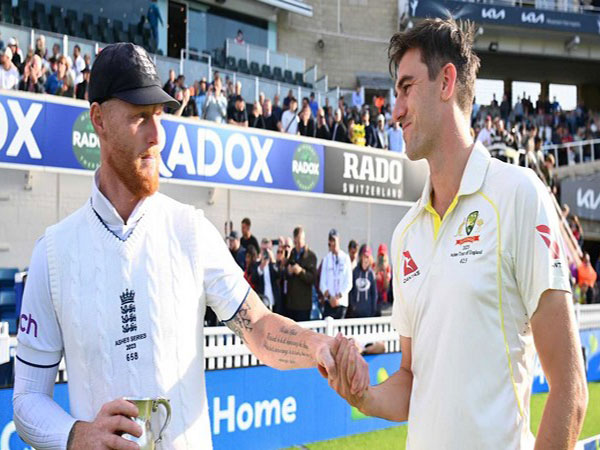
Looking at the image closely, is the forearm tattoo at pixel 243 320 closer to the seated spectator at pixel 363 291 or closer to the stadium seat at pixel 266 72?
the seated spectator at pixel 363 291

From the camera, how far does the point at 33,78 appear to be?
1020cm

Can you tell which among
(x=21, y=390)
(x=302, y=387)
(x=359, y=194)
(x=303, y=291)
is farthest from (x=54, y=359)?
(x=359, y=194)

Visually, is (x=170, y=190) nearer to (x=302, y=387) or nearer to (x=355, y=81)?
(x=302, y=387)

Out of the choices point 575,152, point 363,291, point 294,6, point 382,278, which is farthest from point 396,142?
point 294,6

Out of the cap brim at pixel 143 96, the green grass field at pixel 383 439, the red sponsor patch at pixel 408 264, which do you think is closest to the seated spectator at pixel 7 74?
the green grass field at pixel 383 439

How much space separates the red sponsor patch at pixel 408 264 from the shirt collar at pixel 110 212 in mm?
882

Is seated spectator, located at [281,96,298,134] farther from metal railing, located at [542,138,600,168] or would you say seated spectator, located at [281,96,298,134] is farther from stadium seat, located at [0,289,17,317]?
metal railing, located at [542,138,600,168]

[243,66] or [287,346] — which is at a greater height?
[243,66]

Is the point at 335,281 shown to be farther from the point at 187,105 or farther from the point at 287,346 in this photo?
the point at 287,346

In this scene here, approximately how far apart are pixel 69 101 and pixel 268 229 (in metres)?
7.15

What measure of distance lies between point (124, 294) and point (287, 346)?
55 cm

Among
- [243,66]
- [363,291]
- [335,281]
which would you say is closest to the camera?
[335,281]

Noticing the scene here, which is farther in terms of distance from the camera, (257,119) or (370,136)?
(370,136)

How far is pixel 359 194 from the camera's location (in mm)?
13367
